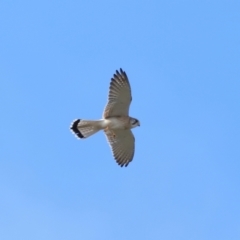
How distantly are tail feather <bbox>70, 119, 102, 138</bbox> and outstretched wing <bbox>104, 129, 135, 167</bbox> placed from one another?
1.47 ft

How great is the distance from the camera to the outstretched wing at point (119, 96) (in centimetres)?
2872

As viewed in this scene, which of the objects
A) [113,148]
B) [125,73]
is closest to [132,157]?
[113,148]

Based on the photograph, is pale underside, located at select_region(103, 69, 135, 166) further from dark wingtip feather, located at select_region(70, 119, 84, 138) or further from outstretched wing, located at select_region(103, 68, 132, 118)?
dark wingtip feather, located at select_region(70, 119, 84, 138)

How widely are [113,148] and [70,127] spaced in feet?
4.52

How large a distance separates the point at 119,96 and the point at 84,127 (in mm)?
1411

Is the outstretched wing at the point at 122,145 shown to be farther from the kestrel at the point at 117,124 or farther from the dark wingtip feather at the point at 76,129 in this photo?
the dark wingtip feather at the point at 76,129

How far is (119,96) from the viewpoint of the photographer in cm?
2902

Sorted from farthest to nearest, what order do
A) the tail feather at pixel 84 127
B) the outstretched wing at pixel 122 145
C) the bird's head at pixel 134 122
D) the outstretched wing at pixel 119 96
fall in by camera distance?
the outstretched wing at pixel 122 145, the bird's head at pixel 134 122, the tail feather at pixel 84 127, the outstretched wing at pixel 119 96

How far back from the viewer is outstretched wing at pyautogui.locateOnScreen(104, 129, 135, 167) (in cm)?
3000

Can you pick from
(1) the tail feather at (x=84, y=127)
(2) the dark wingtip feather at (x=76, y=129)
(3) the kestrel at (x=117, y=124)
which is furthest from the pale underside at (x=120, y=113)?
(2) the dark wingtip feather at (x=76, y=129)

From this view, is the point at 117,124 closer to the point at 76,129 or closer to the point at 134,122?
the point at 134,122

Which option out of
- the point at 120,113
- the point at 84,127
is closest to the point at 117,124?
the point at 120,113

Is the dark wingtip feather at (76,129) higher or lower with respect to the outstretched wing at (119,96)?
lower

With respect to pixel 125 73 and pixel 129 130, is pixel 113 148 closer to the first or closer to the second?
pixel 129 130
